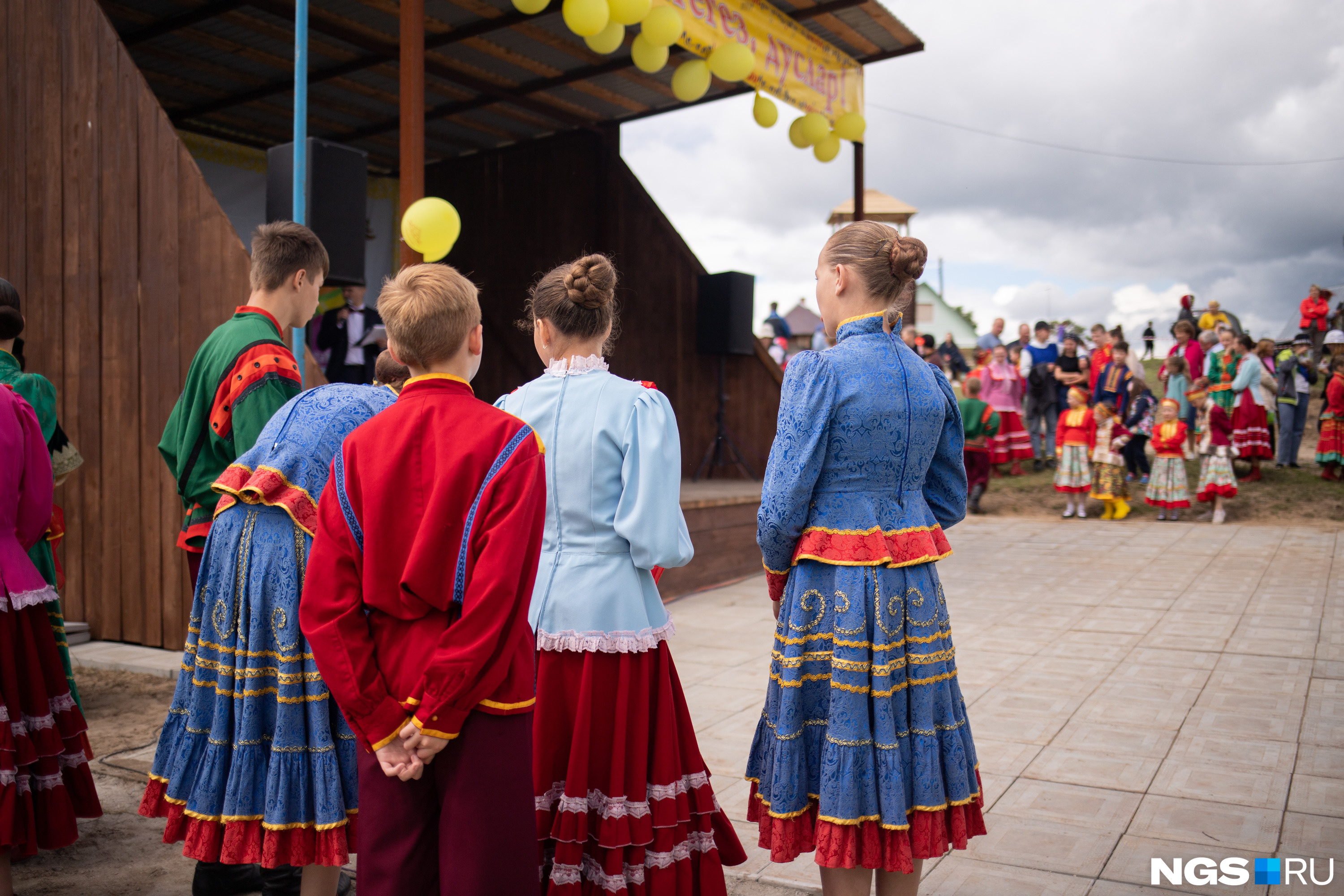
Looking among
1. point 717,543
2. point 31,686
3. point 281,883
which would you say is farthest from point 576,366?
point 717,543

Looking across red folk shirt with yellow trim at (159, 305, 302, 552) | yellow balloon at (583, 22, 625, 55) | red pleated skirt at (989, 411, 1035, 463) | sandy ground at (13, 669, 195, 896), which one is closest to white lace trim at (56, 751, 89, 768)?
sandy ground at (13, 669, 195, 896)

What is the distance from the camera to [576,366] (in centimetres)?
227

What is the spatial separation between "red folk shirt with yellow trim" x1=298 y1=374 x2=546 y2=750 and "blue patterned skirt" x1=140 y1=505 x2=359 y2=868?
54 cm

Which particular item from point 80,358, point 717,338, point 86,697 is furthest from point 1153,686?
point 717,338

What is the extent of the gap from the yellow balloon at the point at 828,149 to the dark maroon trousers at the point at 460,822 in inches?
299

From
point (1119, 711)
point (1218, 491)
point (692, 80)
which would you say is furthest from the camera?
point (1218, 491)

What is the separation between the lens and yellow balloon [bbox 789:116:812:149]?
8.14m

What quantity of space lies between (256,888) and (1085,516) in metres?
10.2

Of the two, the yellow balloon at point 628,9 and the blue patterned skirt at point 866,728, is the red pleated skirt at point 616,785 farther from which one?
the yellow balloon at point 628,9

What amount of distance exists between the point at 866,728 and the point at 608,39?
17.9 ft

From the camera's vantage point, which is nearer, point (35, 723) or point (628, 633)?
point (628, 633)

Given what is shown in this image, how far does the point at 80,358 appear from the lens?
16.4 feet

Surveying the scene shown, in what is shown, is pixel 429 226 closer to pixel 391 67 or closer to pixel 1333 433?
pixel 391 67

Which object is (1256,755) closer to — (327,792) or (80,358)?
(327,792)
